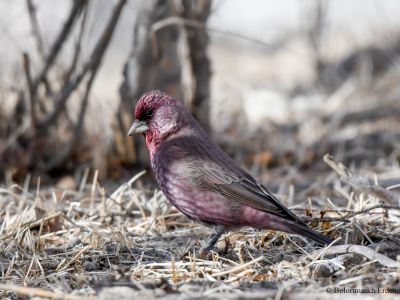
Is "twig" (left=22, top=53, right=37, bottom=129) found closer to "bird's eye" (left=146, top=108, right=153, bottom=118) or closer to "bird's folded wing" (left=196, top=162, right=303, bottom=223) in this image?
"bird's eye" (left=146, top=108, right=153, bottom=118)

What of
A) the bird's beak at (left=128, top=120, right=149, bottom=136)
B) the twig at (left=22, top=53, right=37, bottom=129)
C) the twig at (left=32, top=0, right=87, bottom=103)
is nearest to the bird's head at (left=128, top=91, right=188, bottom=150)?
the bird's beak at (left=128, top=120, right=149, bottom=136)

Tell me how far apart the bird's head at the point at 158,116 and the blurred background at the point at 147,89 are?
1059 millimetres

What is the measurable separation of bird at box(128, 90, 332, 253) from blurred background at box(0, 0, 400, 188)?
1.42m

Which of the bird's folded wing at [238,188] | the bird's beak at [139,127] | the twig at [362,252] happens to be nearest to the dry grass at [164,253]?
the twig at [362,252]

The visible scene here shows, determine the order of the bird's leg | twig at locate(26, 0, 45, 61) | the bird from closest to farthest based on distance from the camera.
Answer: the bird → the bird's leg → twig at locate(26, 0, 45, 61)

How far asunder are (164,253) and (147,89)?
239 centimetres

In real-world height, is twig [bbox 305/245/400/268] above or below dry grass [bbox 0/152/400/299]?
above

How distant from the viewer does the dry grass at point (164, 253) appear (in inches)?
129

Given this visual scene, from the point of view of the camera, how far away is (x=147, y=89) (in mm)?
6211

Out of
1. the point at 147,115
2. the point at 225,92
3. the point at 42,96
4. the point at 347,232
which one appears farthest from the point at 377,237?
the point at 225,92

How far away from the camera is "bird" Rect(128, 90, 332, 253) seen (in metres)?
3.89

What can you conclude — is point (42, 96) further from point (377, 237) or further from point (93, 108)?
point (377, 237)

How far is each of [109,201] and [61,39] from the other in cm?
164

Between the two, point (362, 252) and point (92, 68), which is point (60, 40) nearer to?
point (92, 68)
